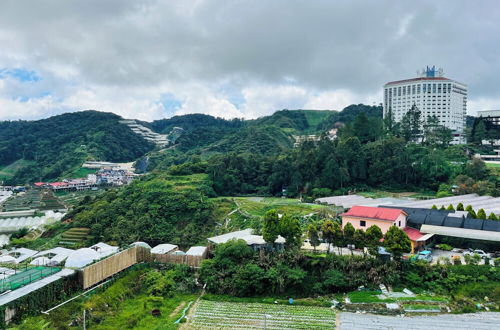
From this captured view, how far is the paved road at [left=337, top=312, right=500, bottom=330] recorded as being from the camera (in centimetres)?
1459

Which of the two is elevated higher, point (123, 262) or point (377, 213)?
point (377, 213)

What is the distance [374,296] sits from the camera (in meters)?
17.3

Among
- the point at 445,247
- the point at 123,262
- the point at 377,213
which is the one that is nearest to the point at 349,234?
the point at 377,213

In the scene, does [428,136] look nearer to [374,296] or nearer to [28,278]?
[374,296]

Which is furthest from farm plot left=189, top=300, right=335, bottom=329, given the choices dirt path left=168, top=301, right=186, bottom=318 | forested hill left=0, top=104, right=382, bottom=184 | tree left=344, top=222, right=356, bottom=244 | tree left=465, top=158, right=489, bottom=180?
forested hill left=0, top=104, right=382, bottom=184

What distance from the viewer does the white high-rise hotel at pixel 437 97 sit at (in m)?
68.5

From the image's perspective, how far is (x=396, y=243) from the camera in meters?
18.7

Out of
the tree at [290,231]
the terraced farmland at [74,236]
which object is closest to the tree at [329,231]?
the tree at [290,231]

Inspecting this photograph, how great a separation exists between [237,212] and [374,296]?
16188mm

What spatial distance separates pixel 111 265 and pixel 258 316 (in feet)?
27.5

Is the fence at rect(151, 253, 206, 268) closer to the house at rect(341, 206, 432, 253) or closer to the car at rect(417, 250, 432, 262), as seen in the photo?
the house at rect(341, 206, 432, 253)

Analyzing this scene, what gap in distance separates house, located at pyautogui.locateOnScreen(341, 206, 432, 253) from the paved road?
20.8ft

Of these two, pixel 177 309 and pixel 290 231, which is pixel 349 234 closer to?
pixel 290 231

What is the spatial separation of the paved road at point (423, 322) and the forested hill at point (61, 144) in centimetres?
7424
